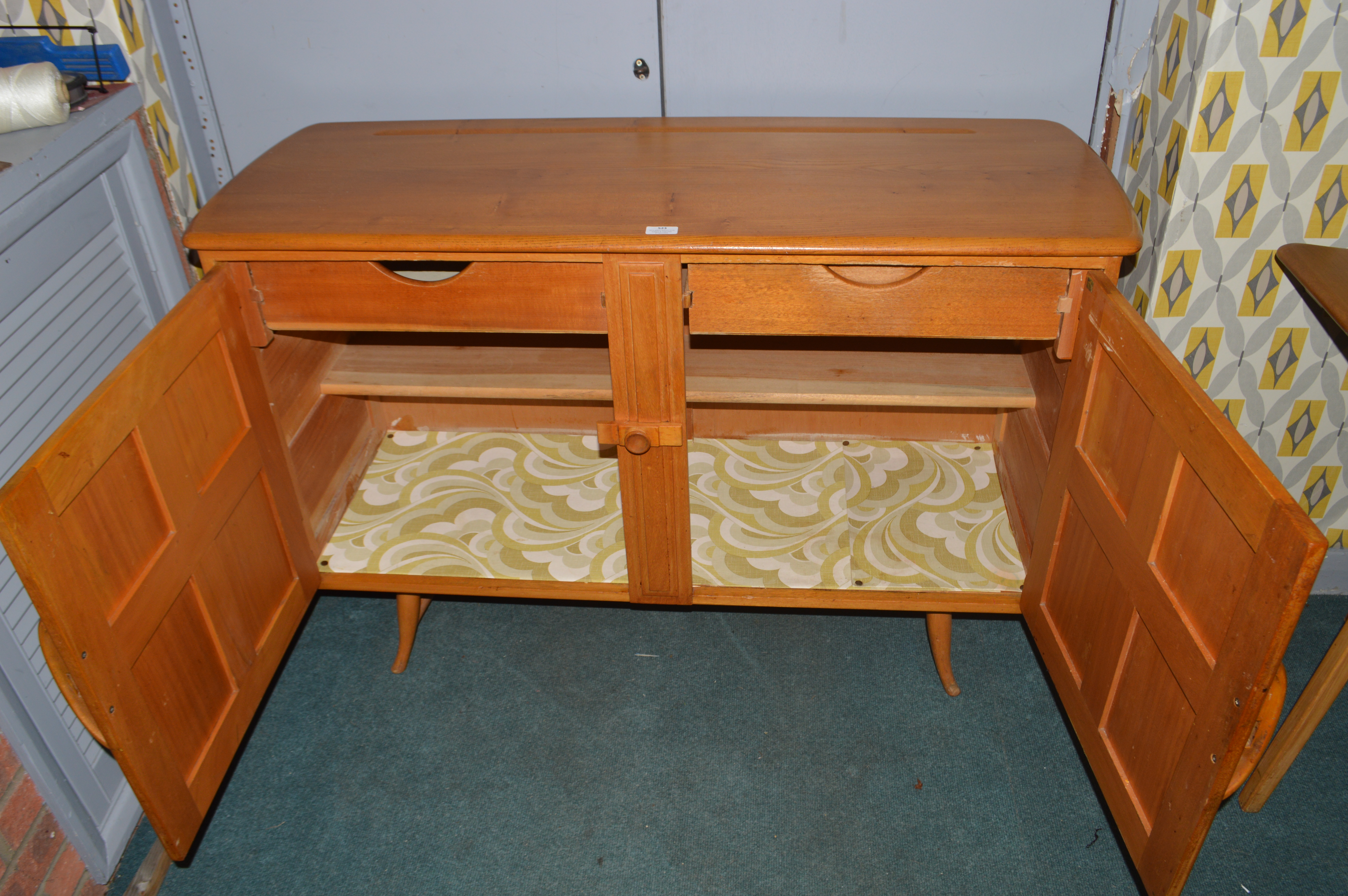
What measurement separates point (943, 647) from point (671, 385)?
804 mm

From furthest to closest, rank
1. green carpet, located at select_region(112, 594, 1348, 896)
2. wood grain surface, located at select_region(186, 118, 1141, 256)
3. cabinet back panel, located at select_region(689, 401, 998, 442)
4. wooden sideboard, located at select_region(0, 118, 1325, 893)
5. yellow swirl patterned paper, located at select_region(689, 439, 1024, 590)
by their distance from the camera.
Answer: cabinet back panel, located at select_region(689, 401, 998, 442)
yellow swirl patterned paper, located at select_region(689, 439, 1024, 590)
green carpet, located at select_region(112, 594, 1348, 896)
wood grain surface, located at select_region(186, 118, 1141, 256)
wooden sideboard, located at select_region(0, 118, 1325, 893)

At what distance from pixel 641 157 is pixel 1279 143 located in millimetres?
953

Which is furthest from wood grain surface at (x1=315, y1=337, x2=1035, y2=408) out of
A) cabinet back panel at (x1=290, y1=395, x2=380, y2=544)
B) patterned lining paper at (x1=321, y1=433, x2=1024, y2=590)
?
patterned lining paper at (x1=321, y1=433, x2=1024, y2=590)

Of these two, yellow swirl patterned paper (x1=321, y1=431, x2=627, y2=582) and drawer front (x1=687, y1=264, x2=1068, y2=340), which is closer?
drawer front (x1=687, y1=264, x2=1068, y2=340)

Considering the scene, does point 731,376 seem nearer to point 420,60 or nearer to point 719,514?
point 719,514

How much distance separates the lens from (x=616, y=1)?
1515 millimetres

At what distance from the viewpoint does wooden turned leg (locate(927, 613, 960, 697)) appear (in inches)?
66.7

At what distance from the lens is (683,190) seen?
4.20ft

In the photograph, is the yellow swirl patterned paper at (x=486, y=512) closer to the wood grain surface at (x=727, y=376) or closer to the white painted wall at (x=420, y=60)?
the wood grain surface at (x=727, y=376)

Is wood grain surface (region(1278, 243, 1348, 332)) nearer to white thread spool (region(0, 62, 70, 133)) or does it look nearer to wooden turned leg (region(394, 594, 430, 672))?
wooden turned leg (region(394, 594, 430, 672))

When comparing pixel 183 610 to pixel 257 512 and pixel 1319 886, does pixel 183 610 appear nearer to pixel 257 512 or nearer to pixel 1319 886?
pixel 257 512

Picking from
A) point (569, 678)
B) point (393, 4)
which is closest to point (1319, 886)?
point (569, 678)

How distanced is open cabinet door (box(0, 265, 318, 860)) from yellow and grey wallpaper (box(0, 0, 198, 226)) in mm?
481

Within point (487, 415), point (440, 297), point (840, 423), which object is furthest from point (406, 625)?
point (840, 423)
